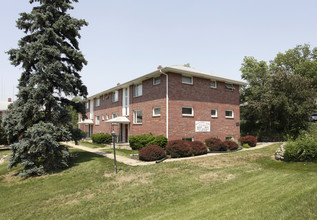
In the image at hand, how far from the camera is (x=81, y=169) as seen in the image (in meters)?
11.5

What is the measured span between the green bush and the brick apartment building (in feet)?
26.8

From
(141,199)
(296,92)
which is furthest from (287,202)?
(296,92)

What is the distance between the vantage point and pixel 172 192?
24.1ft

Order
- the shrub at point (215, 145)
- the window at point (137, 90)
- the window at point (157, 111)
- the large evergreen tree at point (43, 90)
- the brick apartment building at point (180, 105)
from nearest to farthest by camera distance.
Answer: the large evergreen tree at point (43, 90)
the shrub at point (215, 145)
the brick apartment building at point (180, 105)
the window at point (157, 111)
the window at point (137, 90)

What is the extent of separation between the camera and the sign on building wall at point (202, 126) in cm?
1822

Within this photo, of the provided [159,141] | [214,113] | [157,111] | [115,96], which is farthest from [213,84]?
[115,96]

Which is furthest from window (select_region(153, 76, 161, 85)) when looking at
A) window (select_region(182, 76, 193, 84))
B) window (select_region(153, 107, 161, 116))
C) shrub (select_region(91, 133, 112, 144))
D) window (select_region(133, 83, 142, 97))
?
shrub (select_region(91, 133, 112, 144))

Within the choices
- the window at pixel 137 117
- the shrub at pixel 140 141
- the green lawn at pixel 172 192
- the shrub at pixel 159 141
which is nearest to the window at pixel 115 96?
the window at pixel 137 117

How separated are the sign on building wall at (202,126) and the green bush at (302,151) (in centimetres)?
813

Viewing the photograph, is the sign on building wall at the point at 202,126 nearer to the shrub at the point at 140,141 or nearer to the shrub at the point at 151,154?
the shrub at the point at 140,141

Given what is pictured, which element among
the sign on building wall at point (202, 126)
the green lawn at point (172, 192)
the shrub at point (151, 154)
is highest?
the sign on building wall at point (202, 126)

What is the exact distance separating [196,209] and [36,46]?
11739 mm

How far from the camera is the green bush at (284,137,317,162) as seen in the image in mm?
9742

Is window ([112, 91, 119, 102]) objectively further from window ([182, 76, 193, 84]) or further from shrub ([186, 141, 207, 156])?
shrub ([186, 141, 207, 156])
